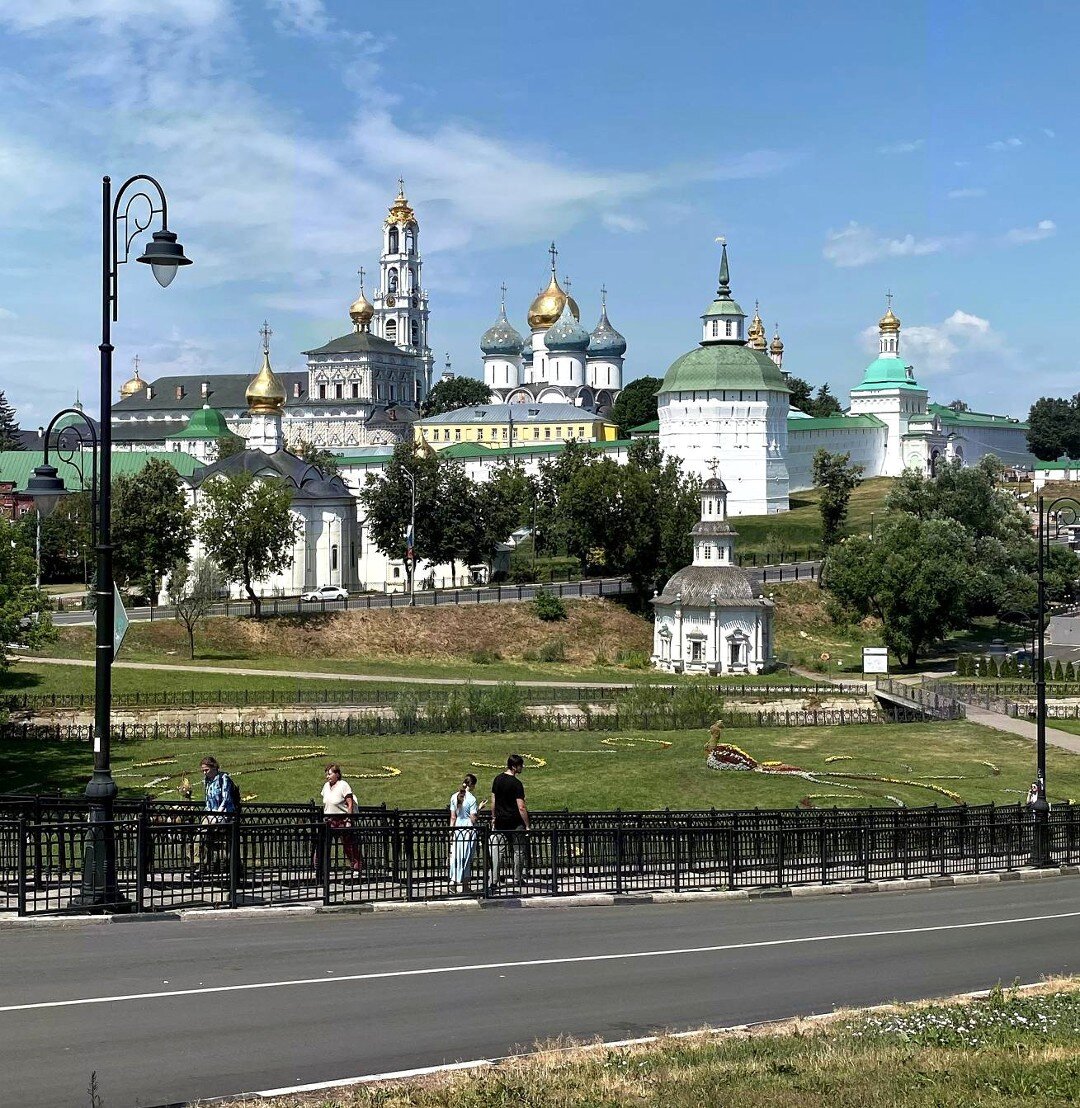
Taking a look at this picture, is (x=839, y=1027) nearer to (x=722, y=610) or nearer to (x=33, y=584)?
(x=33, y=584)

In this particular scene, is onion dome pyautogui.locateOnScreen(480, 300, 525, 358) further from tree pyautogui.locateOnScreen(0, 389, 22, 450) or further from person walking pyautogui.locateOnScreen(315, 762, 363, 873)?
person walking pyautogui.locateOnScreen(315, 762, 363, 873)

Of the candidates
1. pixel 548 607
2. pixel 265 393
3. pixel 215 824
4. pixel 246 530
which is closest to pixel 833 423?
pixel 265 393

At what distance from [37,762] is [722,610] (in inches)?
1578

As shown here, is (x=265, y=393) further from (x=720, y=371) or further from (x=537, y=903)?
(x=537, y=903)

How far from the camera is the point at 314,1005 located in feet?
47.7

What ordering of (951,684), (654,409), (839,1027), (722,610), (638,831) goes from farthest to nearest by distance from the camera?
(654,409)
(722,610)
(951,684)
(638,831)
(839,1027)

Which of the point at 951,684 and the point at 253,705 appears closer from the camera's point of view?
the point at 253,705

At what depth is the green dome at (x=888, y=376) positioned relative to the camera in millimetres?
160750

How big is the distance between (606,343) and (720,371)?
60243 mm

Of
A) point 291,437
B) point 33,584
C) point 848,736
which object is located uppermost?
point 291,437

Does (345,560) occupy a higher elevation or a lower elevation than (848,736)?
higher

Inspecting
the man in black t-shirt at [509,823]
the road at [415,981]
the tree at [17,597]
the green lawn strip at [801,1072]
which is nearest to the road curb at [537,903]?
the road at [415,981]

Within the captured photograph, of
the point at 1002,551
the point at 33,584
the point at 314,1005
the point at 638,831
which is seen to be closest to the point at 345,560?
the point at 1002,551

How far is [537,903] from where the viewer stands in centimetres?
2145
